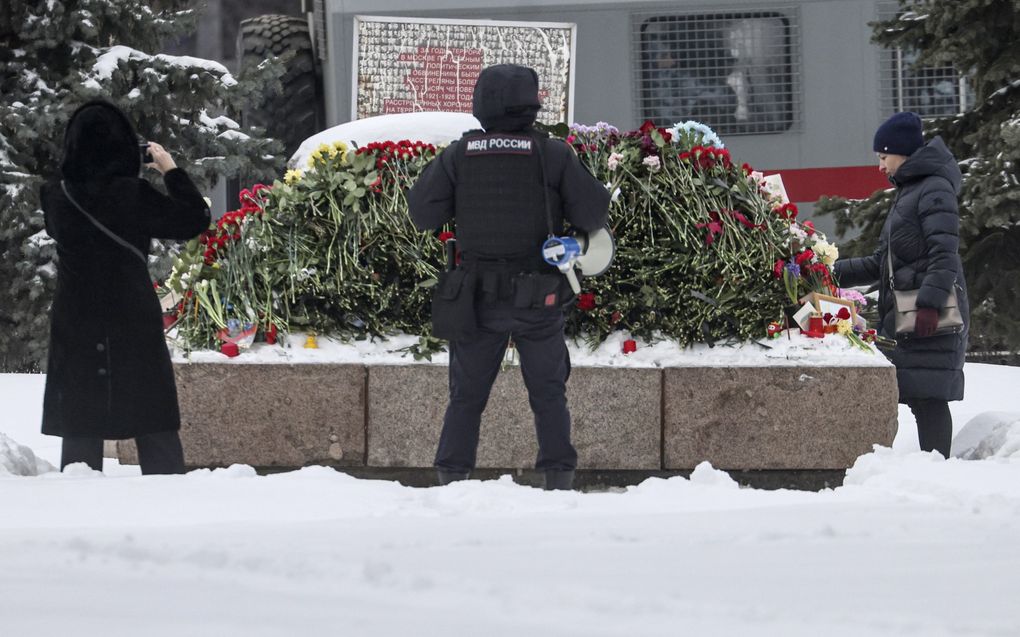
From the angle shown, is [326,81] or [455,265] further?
[326,81]

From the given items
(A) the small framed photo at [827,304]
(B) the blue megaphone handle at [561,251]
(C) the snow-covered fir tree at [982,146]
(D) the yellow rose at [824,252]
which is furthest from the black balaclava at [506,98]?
(C) the snow-covered fir tree at [982,146]

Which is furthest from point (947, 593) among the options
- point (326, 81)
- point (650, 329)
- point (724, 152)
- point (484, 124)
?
point (326, 81)

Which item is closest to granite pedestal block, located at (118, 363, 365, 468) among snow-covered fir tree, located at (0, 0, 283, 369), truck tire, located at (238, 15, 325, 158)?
snow-covered fir tree, located at (0, 0, 283, 369)

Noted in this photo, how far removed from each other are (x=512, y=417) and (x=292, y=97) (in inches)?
295

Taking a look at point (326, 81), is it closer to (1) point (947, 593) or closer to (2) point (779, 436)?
(2) point (779, 436)

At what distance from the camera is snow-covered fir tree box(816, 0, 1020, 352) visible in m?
8.68

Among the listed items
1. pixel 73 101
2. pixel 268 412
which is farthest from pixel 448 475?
pixel 73 101

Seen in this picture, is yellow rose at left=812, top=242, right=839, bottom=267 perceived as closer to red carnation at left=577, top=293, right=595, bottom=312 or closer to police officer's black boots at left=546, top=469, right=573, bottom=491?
red carnation at left=577, top=293, right=595, bottom=312

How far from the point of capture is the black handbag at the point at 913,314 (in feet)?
18.2

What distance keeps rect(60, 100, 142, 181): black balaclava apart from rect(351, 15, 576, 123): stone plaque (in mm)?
6584

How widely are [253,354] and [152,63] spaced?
520 cm

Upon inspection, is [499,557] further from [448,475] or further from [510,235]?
[510,235]

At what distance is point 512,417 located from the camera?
5504 millimetres

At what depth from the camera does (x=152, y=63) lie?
33.1ft
